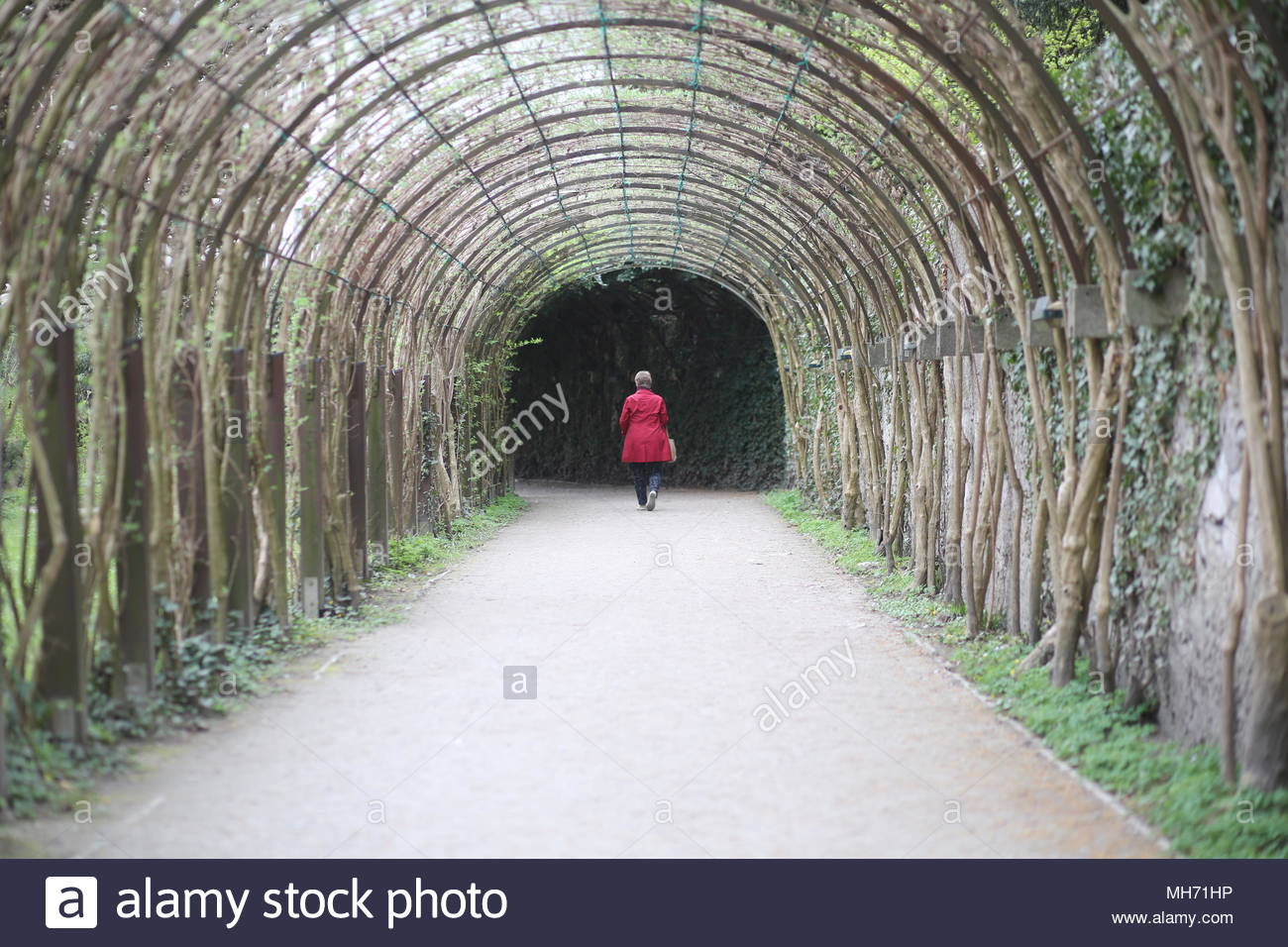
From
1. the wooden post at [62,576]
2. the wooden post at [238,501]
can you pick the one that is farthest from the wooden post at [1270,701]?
the wooden post at [238,501]

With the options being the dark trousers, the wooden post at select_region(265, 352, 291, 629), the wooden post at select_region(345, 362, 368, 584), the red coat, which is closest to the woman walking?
the red coat

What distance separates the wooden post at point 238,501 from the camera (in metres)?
6.39

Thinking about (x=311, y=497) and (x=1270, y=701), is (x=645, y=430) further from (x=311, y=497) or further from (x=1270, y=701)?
(x=1270, y=701)

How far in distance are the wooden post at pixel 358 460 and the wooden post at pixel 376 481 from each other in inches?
23.0

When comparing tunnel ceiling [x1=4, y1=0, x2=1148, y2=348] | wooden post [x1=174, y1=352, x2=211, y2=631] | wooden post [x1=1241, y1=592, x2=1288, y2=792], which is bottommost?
wooden post [x1=1241, y1=592, x2=1288, y2=792]

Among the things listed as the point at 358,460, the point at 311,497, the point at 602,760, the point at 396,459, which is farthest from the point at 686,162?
the point at 602,760

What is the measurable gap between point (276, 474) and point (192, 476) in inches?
47.4

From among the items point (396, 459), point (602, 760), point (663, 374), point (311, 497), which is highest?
point (663, 374)

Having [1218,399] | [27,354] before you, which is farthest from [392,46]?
[1218,399]

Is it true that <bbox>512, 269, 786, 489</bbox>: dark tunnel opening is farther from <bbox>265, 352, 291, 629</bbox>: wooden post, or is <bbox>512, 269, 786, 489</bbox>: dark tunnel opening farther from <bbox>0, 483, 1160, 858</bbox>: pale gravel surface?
<bbox>265, 352, 291, 629</bbox>: wooden post

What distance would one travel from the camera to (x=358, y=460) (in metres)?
9.08

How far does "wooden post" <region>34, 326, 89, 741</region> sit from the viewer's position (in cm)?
444

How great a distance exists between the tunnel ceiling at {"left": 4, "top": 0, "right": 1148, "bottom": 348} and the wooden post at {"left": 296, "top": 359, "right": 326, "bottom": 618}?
81cm
